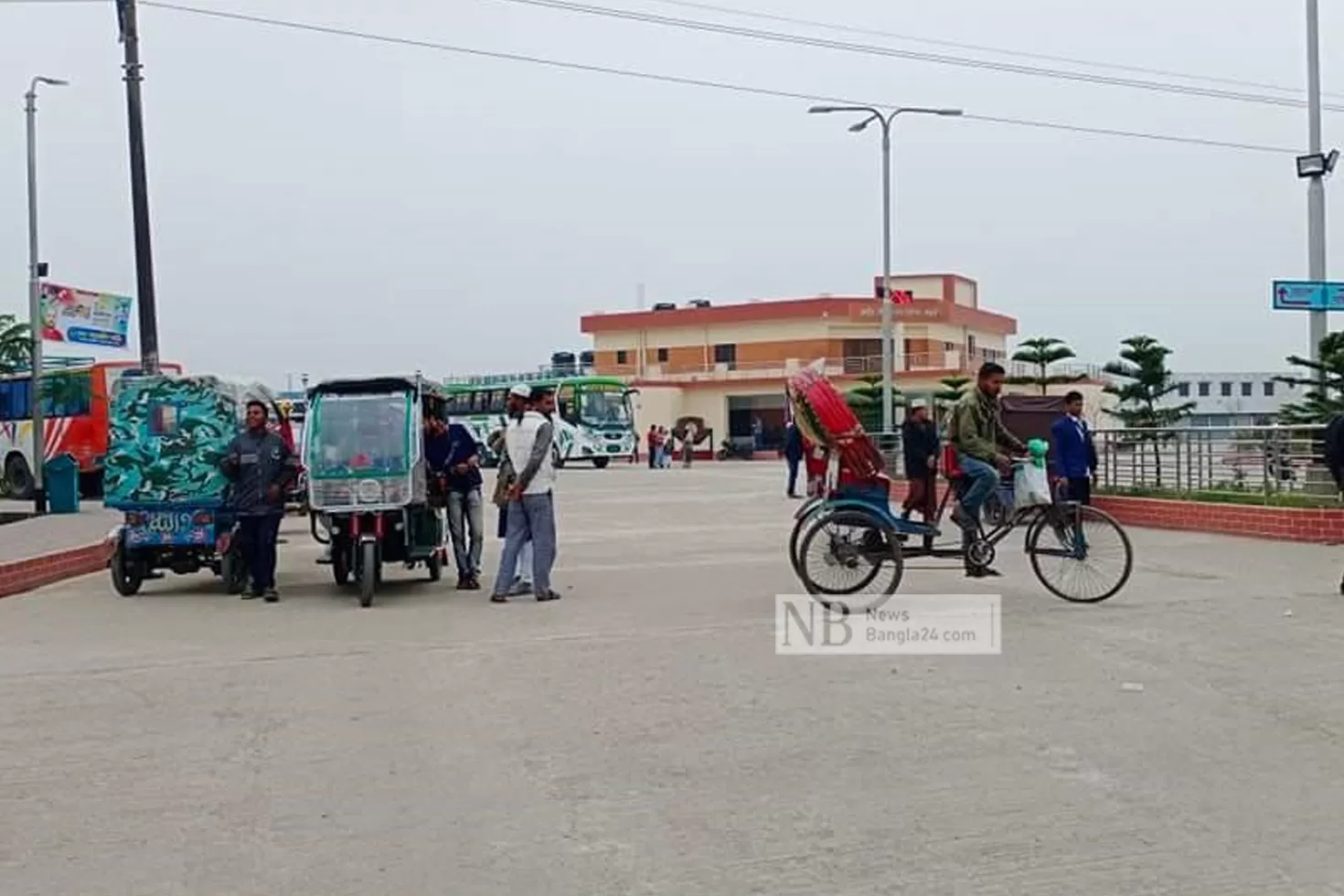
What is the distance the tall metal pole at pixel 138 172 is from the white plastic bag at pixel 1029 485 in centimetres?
1275

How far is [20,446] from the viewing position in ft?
106

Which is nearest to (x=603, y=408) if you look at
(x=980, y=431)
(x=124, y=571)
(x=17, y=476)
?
(x=17, y=476)

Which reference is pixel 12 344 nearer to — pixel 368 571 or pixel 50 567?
pixel 50 567

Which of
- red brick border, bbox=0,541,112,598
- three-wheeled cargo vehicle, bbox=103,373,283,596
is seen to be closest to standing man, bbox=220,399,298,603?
three-wheeled cargo vehicle, bbox=103,373,283,596

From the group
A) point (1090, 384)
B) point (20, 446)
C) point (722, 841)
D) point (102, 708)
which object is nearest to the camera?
point (722, 841)

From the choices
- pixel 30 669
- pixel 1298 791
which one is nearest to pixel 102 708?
pixel 30 669

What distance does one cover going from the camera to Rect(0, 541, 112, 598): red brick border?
46.5ft

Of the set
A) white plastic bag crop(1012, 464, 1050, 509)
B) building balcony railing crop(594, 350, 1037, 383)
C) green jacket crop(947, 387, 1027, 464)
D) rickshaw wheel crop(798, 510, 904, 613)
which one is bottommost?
rickshaw wheel crop(798, 510, 904, 613)

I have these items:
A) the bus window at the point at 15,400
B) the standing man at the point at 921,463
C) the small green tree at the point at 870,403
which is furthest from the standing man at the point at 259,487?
the small green tree at the point at 870,403

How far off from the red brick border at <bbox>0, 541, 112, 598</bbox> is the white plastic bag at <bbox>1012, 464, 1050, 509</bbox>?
27.8ft

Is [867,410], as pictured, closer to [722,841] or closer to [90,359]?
[90,359]

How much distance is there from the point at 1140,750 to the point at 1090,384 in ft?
166

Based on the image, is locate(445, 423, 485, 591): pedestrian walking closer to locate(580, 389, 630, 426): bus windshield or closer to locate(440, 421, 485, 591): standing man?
locate(440, 421, 485, 591): standing man

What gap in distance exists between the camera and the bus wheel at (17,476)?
32.1 m
